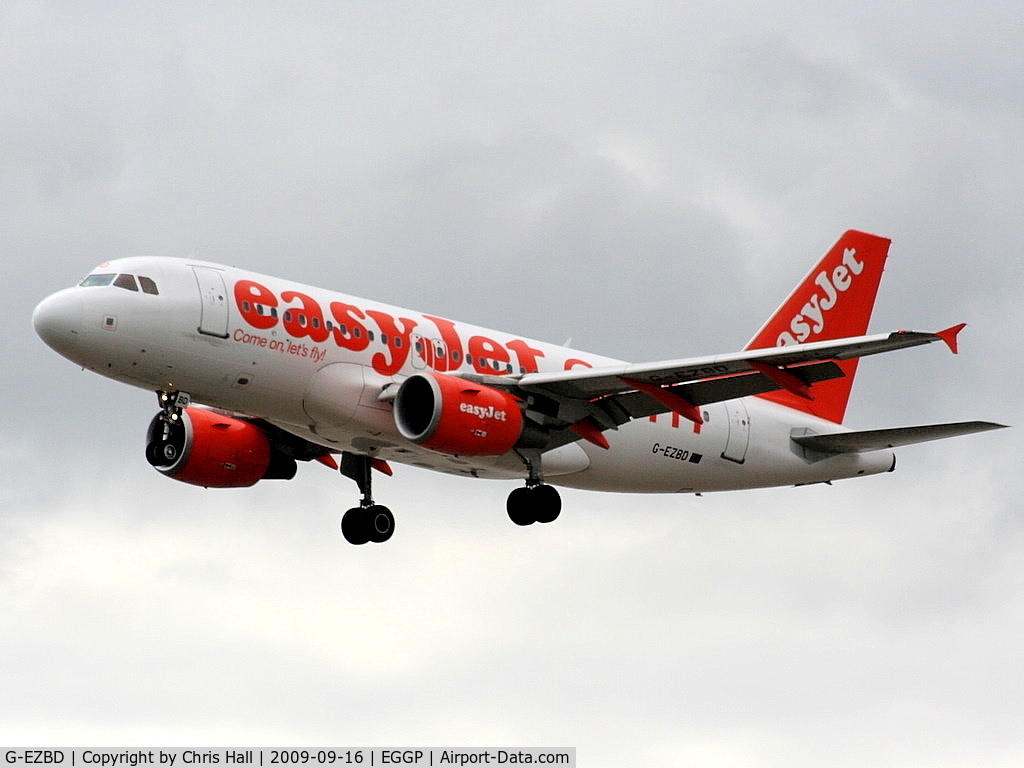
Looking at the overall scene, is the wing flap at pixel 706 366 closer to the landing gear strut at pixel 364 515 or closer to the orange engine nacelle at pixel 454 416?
the orange engine nacelle at pixel 454 416

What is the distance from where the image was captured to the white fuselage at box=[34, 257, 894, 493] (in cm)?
3941

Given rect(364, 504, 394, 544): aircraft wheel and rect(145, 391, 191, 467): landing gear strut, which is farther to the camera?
rect(364, 504, 394, 544): aircraft wheel

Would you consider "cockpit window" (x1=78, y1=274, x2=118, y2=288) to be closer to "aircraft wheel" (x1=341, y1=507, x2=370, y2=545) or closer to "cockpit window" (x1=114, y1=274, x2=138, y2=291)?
"cockpit window" (x1=114, y1=274, x2=138, y2=291)

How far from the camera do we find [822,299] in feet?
174

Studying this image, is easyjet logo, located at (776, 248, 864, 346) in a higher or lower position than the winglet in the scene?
higher

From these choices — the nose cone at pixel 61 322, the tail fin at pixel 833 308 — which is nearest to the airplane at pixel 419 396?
the nose cone at pixel 61 322

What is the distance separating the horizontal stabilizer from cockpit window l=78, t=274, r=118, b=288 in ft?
61.6

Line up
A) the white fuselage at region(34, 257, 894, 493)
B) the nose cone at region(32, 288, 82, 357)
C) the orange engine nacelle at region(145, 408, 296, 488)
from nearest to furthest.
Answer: the nose cone at region(32, 288, 82, 357) < the white fuselage at region(34, 257, 894, 493) < the orange engine nacelle at region(145, 408, 296, 488)

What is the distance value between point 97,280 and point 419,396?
746 centimetres

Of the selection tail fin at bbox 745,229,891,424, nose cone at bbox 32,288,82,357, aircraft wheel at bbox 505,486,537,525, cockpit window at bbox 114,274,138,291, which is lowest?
aircraft wheel at bbox 505,486,537,525

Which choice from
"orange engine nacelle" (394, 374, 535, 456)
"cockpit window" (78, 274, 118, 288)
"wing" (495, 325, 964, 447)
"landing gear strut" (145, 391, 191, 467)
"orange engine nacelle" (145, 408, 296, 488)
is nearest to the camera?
"wing" (495, 325, 964, 447)

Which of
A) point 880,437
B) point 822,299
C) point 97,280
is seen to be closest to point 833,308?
point 822,299

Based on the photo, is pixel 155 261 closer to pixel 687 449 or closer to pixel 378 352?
pixel 378 352

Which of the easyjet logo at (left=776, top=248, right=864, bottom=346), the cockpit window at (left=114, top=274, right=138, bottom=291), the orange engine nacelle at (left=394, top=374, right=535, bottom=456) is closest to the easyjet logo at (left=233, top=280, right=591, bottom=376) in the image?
the orange engine nacelle at (left=394, top=374, right=535, bottom=456)
